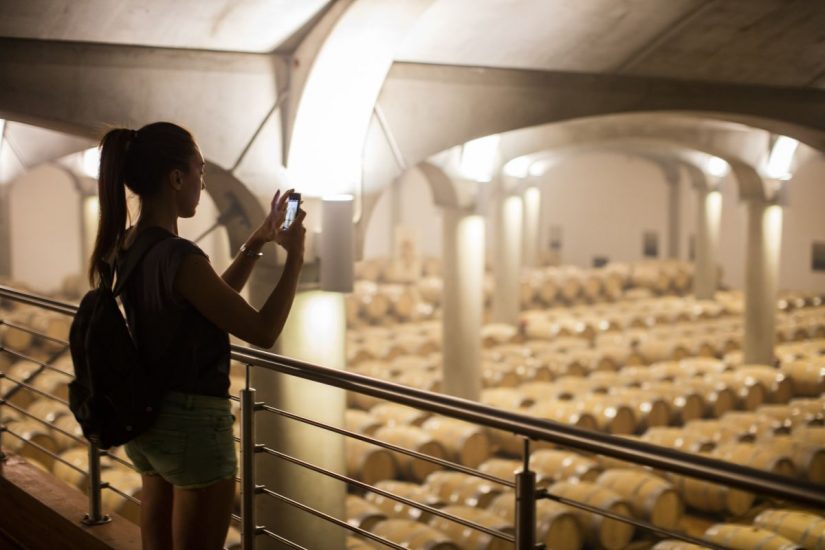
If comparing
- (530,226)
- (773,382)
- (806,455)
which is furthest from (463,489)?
(530,226)

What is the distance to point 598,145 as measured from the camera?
17641 mm

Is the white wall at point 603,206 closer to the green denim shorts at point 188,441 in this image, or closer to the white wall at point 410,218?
the white wall at point 410,218

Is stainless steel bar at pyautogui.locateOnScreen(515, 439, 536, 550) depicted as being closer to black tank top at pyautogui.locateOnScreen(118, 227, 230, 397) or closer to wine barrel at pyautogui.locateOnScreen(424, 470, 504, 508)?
black tank top at pyautogui.locateOnScreen(118, 227, 230, 397)

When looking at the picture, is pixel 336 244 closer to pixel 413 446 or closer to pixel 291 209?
pixel 413 446

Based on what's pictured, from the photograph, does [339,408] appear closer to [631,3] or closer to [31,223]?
[631,3]

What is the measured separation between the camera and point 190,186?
2.28 meters

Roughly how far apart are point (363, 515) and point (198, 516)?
4.53 meters

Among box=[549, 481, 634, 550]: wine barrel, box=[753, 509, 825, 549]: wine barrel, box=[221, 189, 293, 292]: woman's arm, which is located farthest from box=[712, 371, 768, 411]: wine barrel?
box=[221, 189, 293, 292]: woman's arm

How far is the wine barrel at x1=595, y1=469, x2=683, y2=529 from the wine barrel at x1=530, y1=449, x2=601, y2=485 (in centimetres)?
28

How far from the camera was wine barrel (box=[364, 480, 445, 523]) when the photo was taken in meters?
6.64

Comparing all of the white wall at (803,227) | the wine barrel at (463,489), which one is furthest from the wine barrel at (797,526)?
the white wall at (803,227)

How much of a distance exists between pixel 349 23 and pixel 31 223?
48.0ft

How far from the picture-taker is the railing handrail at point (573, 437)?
64.0 inches

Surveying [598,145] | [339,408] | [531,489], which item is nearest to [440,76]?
[339,408]
